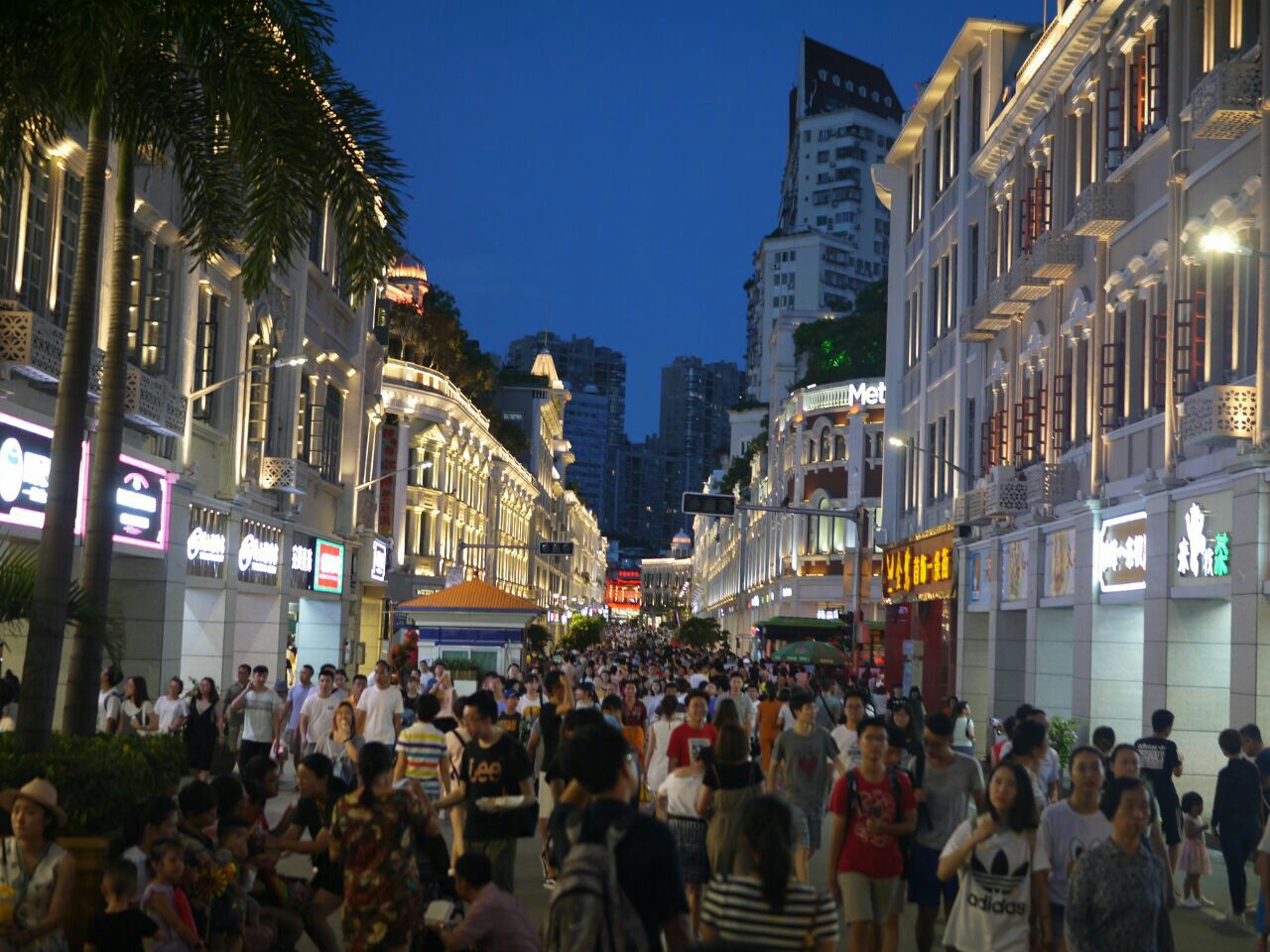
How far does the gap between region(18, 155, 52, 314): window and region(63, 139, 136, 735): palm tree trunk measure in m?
7.21

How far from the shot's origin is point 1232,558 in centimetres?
1962

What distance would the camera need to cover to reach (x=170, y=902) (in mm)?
8320

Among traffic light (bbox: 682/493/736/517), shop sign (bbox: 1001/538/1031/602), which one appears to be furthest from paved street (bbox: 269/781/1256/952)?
traffic light (bbox: 682/493/736/517)

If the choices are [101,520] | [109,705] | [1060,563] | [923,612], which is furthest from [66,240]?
[923,612]

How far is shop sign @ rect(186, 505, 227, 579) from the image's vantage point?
28453 millimetres

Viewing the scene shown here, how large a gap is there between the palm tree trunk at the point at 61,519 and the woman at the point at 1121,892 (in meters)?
7.51

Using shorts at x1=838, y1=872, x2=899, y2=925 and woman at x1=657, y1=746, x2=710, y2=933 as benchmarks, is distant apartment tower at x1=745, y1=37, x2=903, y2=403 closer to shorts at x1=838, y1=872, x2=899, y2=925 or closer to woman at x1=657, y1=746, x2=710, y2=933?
woman at x1=657, y1=746, x2=710, y2=933

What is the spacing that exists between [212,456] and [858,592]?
2157 centimetres

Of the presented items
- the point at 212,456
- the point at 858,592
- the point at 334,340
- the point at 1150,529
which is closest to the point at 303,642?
the point at 334,340

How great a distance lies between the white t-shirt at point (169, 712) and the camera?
68.5 ft

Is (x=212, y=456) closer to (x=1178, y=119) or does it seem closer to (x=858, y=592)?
(x=1178, y=119)

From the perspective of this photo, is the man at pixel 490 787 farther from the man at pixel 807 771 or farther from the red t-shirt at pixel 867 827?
the man at pixel 807 771

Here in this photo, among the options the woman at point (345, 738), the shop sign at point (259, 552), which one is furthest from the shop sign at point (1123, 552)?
the shop sign at point (259, 552)

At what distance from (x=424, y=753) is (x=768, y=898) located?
23.0ft
